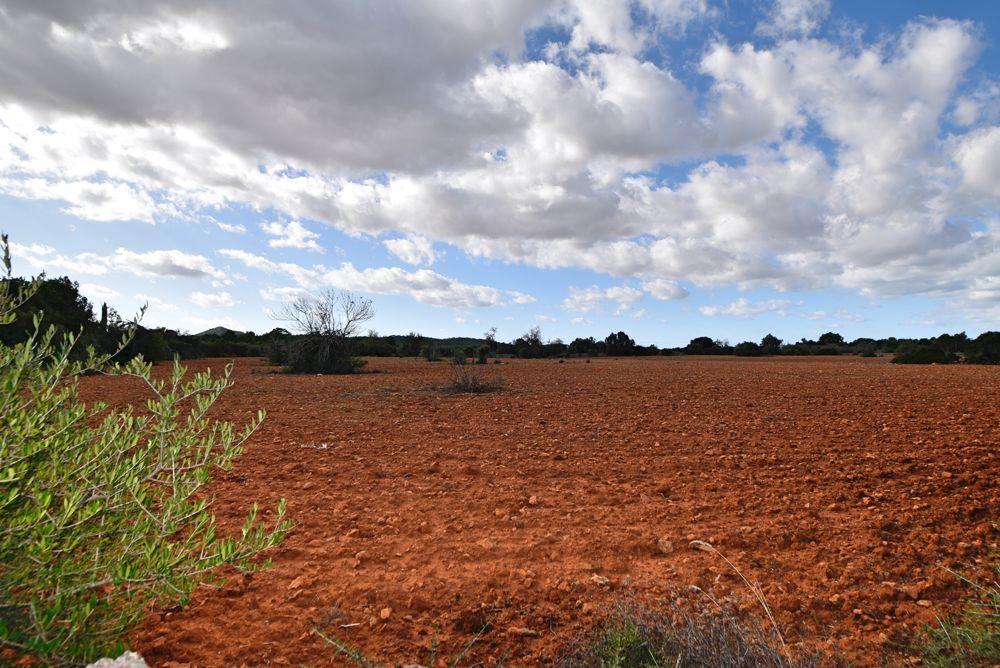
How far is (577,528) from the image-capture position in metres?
4.22

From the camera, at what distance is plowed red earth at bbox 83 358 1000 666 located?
289 centimetres

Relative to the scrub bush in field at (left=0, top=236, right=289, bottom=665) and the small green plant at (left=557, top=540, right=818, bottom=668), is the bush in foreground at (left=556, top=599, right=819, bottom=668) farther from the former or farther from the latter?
the scrub bush in field at (left=0, top=236, right=289, bottom=665)

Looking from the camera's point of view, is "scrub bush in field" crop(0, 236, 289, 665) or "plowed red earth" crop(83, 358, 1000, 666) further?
"plowed red earth" crop(83, 358, 1000, 666)

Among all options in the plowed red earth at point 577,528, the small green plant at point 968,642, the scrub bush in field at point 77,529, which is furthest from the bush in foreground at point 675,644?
the scrub bush in field at point 77,529

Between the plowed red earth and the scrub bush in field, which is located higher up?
the scrub bush in field

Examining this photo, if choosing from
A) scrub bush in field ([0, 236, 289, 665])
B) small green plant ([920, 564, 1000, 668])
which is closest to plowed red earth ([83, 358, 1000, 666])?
small green plant ([920, 564, 1000, 668])

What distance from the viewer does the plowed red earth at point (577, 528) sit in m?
2.89

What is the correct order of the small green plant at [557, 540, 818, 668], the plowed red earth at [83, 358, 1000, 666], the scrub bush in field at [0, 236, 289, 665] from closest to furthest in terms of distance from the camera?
the scrub bush in field at [0, 236, 289, 665], the small green plant at [557, 540, 818, 668], the plowed red earth at [83, 358, 1000, 666]

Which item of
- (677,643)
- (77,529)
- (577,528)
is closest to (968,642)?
(677,643)

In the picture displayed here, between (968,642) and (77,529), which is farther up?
(77,529)

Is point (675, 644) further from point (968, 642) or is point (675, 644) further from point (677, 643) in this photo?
point (968, 642)

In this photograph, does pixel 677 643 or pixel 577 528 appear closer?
pixel 677 643

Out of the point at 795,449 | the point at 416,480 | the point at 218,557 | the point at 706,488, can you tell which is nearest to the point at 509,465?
the point at 416,480

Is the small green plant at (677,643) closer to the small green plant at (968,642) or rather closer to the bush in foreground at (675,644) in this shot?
the bush in foreground at (675,644)
